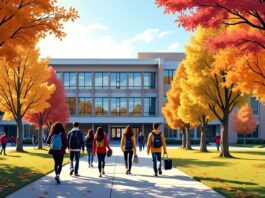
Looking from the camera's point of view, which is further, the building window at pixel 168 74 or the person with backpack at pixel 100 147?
the building window at pixel 168 74

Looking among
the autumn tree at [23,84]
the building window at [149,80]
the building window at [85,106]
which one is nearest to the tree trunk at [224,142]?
the autumn tree at [23,84]

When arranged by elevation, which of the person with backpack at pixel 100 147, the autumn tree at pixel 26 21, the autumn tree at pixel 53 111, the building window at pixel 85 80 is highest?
the building window at pixel 85 80

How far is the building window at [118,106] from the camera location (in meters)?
61.7

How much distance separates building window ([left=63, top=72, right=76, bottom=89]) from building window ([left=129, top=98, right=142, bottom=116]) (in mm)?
9516

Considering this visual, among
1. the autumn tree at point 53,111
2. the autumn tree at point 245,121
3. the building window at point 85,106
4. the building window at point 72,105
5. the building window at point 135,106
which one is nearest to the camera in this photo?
the autumn tree at point 53,111

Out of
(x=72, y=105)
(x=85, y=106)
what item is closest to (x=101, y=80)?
(x=85, y=106)

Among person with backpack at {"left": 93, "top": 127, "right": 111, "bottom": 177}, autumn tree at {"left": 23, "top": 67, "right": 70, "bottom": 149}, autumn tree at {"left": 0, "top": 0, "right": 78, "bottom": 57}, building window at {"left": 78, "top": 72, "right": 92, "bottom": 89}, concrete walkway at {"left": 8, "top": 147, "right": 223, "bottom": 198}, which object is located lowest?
concrete walkway at {"left": 8, "top": 147, "right": 223, "bottom": 198}

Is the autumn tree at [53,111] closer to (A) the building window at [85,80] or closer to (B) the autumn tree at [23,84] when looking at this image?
(B) the autumn tree at [23,84]

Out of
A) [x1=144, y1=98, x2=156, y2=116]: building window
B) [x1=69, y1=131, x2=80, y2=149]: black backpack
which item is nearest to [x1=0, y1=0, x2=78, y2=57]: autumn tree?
[x1=69, y1=131, x2=80, y2=149]: black backpack

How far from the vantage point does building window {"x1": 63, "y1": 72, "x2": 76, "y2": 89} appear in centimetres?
6197

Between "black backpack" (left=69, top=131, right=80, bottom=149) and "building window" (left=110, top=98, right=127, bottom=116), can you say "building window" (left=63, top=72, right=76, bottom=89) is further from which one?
"black backpack" (left=69, top=131, right=80, bottom=149)

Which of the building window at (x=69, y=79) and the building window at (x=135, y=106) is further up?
the building window at (x=69, y=79)

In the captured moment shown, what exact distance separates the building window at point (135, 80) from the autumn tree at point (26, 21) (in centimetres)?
4668

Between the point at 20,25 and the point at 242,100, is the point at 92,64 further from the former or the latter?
the point at 20,25
